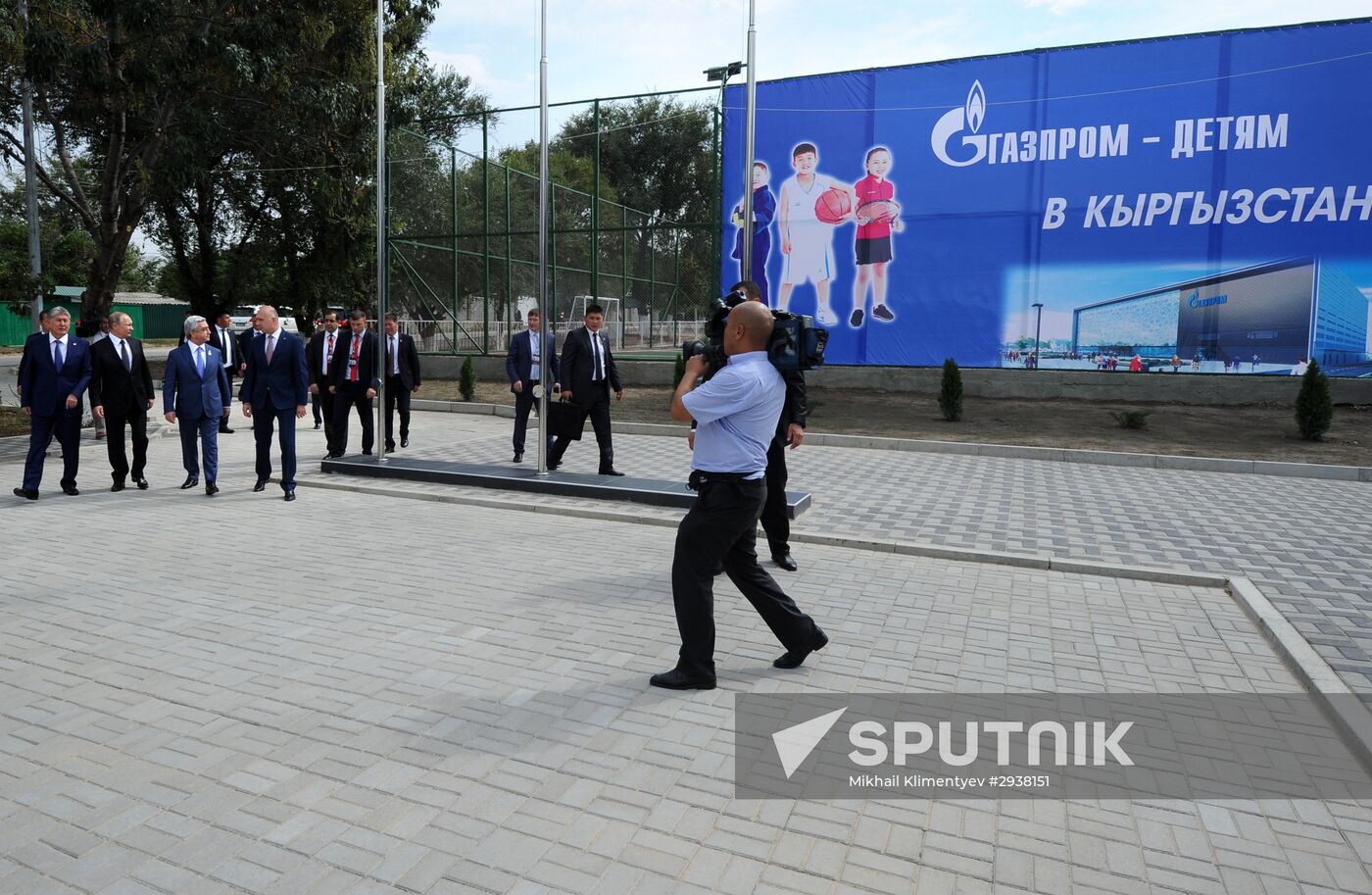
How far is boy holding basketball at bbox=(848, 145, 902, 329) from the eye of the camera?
1969 cm

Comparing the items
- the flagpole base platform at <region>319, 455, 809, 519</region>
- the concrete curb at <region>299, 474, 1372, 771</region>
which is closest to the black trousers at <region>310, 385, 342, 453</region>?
the flagpole base platform at <region>319, 455, 809, 519</region>

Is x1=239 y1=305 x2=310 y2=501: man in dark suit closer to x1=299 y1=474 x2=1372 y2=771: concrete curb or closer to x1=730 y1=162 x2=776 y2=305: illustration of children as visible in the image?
x1=299 y1=474 x2=1372 y2=771: concrete curb

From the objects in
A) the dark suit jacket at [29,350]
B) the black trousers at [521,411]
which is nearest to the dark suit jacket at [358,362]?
the black trousers at [521,411]

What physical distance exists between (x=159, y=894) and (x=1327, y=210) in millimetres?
19916

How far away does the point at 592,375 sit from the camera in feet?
34.5

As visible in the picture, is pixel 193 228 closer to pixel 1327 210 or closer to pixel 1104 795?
pixel 1327 210

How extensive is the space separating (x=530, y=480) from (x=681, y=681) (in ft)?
19.0

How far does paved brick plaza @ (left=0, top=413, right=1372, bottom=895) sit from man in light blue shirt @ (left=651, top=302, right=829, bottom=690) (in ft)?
1.11

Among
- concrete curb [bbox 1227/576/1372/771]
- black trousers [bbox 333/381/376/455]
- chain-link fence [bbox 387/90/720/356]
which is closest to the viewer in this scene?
concrete curb [bbox 1227/576/1372/771]

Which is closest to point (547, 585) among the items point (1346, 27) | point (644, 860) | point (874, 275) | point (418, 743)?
point (418, 743)

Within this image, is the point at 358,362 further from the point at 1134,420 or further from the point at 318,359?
the point at 1134,420

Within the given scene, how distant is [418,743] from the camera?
3.93m

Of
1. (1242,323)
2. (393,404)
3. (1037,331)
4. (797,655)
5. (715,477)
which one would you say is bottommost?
(797,655)

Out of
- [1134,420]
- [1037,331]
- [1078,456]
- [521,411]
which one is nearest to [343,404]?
[521,411]
